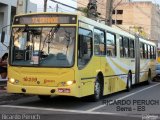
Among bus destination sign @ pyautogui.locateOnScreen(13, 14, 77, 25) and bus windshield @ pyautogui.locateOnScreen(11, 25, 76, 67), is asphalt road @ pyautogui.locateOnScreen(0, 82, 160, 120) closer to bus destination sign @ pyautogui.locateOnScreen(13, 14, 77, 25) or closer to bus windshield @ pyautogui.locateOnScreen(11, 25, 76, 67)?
bus windshield @ pyautogui.locateOnScreen(11, 25, 76, 67)

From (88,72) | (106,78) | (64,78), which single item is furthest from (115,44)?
(64,78)

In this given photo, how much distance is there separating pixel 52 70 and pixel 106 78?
3.98 meters

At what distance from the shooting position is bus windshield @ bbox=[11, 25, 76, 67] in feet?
45.9

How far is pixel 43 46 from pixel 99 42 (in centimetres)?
305

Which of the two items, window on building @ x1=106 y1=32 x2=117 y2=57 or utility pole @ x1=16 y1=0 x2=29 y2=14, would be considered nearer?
window on building @ x1=106 y1=32 x2=117 y2=57

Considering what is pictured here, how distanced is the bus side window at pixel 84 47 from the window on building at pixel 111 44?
2.55 meters

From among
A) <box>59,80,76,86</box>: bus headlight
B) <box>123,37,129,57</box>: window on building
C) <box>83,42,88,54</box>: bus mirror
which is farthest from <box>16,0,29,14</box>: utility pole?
<box>59,80,76,86</box>: bus headlight

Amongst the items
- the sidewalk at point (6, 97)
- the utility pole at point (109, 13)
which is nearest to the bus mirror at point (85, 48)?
the sidewalk at point (6, 97)

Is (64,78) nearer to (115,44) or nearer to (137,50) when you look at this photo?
(115,44)

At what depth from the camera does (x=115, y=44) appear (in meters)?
19.2

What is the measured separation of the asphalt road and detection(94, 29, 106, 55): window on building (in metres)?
1.90

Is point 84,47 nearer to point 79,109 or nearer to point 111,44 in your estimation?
point 79,109

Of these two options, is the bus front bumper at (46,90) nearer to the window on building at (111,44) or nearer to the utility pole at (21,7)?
the window on building at (111,44)

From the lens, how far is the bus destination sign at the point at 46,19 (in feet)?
46.9
